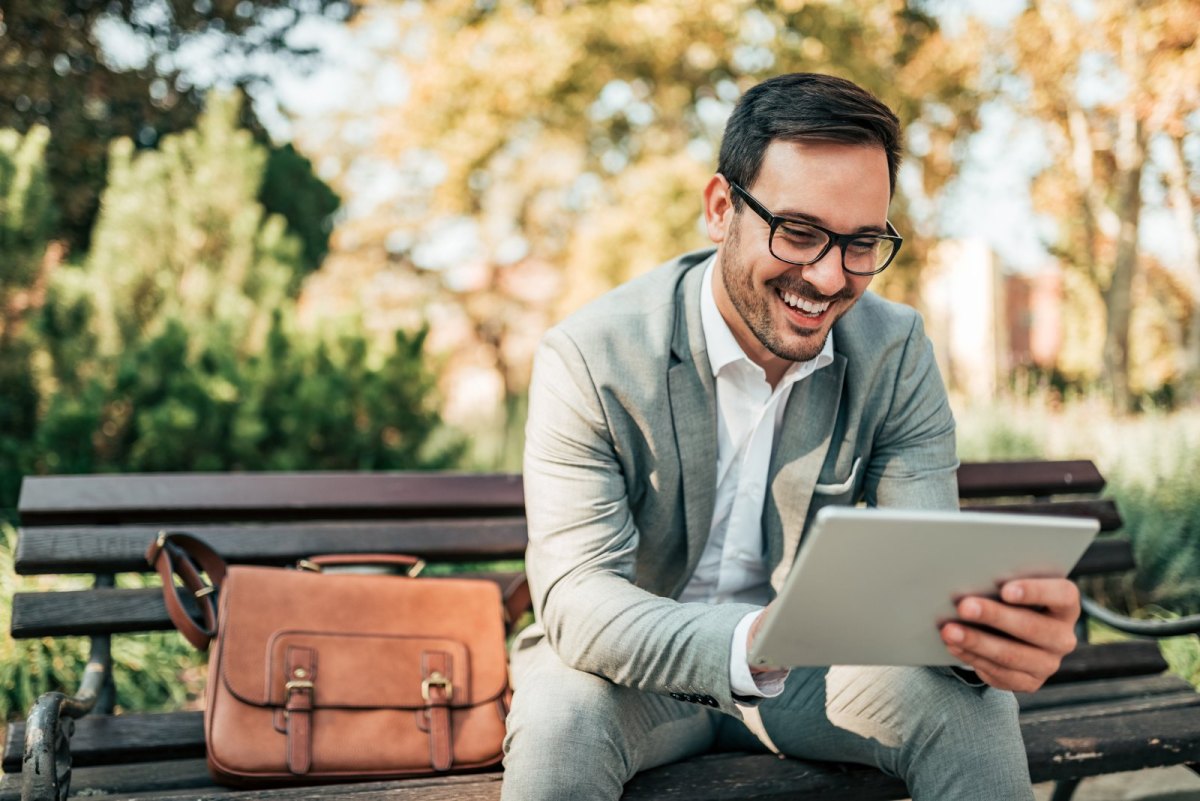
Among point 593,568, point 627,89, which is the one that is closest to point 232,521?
point 593,568

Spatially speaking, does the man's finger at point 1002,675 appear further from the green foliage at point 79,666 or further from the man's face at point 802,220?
the green foliage at point 79,666

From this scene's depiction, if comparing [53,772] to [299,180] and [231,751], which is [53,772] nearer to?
[231,751]

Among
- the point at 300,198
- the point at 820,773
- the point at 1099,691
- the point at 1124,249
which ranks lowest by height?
the point at 1099,691

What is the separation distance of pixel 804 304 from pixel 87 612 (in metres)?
1.81

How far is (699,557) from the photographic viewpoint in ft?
7.56

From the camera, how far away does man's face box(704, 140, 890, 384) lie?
2066mm

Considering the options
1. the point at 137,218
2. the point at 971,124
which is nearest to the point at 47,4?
the point at 137,218

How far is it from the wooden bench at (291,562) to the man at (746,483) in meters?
0.19

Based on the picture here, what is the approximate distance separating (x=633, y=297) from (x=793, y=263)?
399mm

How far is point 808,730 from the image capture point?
2.15 metres

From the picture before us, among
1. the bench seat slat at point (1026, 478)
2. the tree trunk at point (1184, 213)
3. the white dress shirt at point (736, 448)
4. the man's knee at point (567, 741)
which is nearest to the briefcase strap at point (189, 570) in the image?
the man's knee at point (567, 741)

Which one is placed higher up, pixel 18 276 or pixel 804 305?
pixel 18 276

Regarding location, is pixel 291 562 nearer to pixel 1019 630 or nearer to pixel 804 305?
pixel 804 305

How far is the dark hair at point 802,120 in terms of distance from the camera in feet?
6.77
